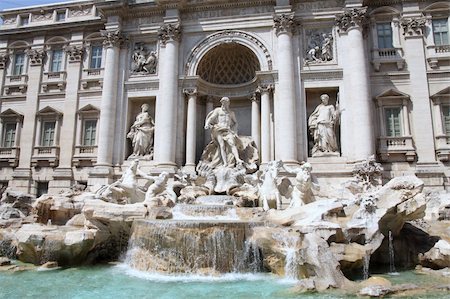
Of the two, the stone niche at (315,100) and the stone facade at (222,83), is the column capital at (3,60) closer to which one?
the stone facade at (222,83)

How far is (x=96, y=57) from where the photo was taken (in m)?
21.9

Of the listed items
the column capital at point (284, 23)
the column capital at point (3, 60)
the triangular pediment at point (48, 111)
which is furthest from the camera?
the column capital at point (3, 60)

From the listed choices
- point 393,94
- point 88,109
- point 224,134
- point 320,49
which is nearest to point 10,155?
point 88,109

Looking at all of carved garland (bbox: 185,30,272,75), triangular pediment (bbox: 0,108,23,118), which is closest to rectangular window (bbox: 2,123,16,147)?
triangular pediment (bbox: 0,108,23,118)

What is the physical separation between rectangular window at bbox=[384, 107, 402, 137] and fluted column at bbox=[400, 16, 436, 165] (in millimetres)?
675

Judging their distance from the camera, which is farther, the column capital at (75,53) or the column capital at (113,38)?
the column capital at (75,53)

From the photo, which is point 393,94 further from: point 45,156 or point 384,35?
point 45,156

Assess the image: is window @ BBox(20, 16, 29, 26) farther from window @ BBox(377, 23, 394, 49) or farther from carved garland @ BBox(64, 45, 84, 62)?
window @ BBox(377, 23, 394, 49)

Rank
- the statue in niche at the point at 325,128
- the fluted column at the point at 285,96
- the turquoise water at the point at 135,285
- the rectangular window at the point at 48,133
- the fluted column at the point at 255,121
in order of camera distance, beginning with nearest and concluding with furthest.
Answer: the turquoise water at the point at 135,285
the fluted column at the point at 285,96
the statue in niche at the point at 325,128
the fluted column at the point at 255,121
the rectangular window at the point at 48,133

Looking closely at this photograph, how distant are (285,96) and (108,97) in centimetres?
992

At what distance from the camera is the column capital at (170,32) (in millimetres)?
19516

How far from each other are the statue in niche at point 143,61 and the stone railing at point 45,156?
271 inches

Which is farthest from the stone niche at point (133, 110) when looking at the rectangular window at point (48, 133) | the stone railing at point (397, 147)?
the stone railing at point (397, 147)

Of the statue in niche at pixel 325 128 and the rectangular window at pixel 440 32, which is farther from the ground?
the rectangular window at pixel 440 32
